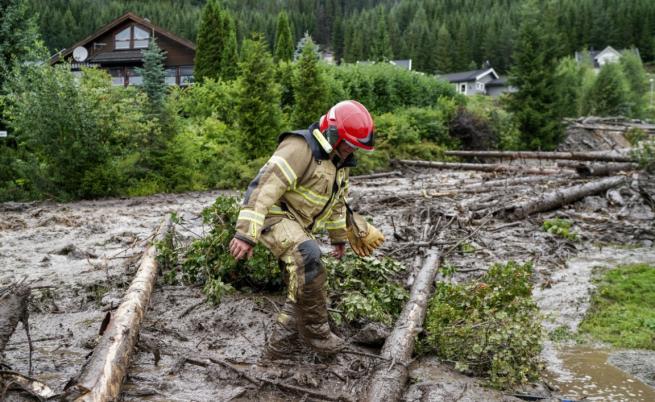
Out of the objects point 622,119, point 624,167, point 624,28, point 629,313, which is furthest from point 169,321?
point 624,28

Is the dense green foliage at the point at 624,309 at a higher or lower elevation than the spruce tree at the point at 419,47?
lower

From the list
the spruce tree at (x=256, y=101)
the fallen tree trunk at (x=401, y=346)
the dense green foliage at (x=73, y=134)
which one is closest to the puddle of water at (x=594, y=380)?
the fallen tree trunk at (x=401, y=346)

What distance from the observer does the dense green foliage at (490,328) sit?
166 inches

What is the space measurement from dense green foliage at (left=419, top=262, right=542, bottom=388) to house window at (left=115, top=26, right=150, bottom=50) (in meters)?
31.9

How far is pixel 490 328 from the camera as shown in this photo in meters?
4.43

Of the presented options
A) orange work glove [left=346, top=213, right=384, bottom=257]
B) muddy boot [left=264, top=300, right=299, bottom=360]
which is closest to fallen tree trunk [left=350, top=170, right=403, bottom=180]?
orange work glove [left=346, top=213, right=384, bottom=257]

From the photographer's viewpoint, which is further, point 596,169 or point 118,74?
point 118,74

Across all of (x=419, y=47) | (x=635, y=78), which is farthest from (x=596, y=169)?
(x=419, y=47)

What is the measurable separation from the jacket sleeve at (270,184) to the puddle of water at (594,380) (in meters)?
2.49

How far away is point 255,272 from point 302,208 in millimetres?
1543

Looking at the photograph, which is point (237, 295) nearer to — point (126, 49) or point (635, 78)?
point (126, 49)

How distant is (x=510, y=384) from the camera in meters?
4.15

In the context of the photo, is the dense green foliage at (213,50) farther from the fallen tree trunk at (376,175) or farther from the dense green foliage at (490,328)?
the dense green foliage at (490,328)

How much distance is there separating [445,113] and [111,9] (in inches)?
3302
